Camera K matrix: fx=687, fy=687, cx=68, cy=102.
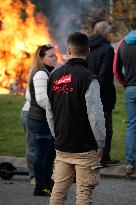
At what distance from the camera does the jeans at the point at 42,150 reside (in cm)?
802

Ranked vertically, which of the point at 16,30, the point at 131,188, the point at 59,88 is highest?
the point at 16,30

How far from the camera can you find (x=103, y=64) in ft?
30.7

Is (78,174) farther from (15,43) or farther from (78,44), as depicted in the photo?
(15,43)

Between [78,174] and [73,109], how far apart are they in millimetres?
579

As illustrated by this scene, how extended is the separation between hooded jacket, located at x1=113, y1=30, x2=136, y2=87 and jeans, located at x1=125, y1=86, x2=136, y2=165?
133 millimetres

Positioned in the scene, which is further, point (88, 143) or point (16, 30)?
point (16, 30)

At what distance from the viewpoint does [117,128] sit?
40.7ft

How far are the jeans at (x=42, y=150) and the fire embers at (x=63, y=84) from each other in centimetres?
186

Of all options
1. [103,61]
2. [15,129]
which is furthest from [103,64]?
[15,129]

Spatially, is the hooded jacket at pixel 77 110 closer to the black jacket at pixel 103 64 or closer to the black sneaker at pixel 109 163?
the black jacket at pixel 103 64

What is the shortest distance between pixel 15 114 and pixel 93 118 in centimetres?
835

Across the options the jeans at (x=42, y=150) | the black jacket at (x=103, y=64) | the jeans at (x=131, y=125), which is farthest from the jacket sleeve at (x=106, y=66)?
the jeans at (x=42, y=150)

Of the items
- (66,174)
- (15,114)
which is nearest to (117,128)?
(15,114)

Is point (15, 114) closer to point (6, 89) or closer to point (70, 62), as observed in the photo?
point (6, 89)
